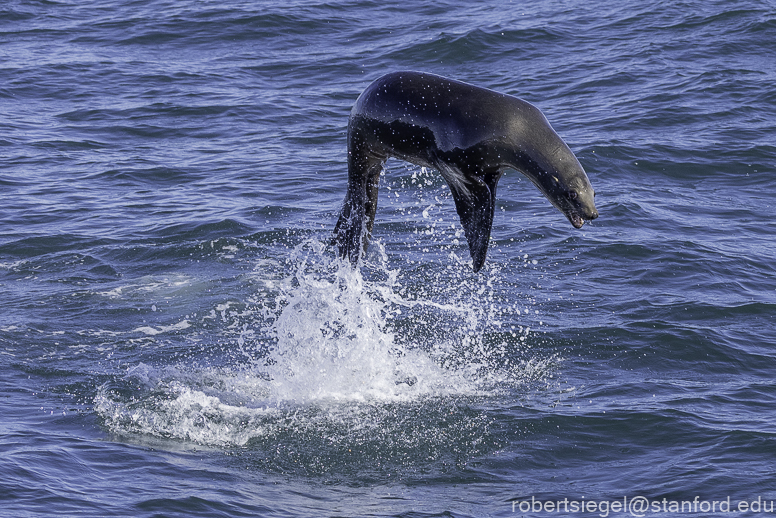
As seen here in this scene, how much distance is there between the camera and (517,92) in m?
19.8

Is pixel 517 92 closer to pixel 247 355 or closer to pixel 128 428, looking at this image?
pixel 247 355

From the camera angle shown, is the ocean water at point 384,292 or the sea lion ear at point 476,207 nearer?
the sea lion ear at point 476,207

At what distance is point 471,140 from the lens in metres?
7.76

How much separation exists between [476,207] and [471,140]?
56cm

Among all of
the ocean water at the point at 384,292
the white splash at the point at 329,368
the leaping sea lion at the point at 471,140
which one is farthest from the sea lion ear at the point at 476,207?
the white splash at the point at 329,368

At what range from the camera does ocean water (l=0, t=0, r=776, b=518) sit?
28.0ft

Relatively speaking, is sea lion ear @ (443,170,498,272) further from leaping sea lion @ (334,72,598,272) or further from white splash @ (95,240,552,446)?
white splash @ (95,240,552,446)

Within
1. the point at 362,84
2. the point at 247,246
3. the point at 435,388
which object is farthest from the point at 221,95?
the point at 435,388

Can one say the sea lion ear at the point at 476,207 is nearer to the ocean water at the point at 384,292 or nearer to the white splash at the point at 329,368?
the ocean water at the point at 384,292

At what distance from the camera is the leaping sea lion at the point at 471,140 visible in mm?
7617

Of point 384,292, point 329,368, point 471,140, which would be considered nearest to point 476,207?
point 471,140

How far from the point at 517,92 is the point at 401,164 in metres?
3.99

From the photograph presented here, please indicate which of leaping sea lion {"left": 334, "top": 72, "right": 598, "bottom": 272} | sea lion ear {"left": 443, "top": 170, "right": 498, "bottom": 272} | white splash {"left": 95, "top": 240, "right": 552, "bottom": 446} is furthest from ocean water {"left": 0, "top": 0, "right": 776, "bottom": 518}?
leaping sea lion {"left": 334, "top": 72, "right": 598, "bottom": 272}

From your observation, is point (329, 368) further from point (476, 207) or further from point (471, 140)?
point (471, 140)
